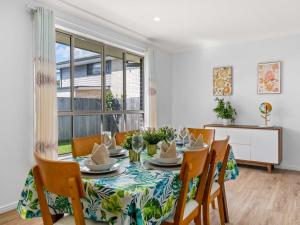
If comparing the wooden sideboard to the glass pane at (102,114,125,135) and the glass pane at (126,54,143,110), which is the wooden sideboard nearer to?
the glass pane at (126,54,143,110)

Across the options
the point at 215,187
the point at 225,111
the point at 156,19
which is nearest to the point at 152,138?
the point at 215,187

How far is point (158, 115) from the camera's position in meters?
5.12

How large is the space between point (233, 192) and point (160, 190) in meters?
2.15

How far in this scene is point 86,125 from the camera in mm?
3701

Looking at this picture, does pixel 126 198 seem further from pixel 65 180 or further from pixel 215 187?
pixel 215 187

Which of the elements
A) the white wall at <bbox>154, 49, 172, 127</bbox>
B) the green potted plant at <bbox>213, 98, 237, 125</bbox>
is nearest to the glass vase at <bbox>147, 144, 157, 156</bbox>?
the green potted plant at <bbox>213, 98, 237, 125</bbox>

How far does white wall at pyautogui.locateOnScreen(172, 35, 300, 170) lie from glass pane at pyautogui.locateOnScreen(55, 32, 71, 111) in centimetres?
273

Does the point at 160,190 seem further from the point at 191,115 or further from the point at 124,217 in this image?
the point at 191,115

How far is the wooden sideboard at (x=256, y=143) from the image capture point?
3.95 meters

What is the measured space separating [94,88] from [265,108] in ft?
9.77

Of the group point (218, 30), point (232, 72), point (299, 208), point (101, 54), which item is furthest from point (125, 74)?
point (299, 208)

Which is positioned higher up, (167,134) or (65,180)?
(167,134)

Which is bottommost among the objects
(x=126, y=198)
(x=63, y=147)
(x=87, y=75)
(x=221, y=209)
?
(x=221, y=209)

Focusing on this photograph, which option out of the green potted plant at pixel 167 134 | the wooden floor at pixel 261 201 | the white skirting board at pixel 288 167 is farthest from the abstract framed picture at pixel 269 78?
the green potted plant at pixel 167 134
